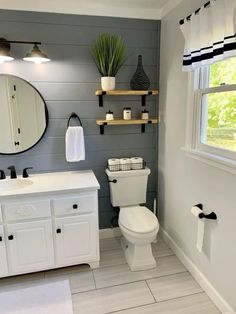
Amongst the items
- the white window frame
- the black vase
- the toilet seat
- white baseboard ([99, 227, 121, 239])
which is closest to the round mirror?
the black vase

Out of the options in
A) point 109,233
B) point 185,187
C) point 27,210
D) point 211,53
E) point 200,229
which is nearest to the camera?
point 211,53

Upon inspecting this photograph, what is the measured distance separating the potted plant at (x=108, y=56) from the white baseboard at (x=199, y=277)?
64.8 inches

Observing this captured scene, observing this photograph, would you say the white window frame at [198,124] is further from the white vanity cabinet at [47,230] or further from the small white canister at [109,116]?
the white vanity cabinet at [47,230]

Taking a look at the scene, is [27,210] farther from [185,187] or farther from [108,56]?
[108,56]

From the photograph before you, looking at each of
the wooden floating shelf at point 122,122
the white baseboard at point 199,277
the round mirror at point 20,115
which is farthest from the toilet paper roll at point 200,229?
Result: the round mirror at point 20,115

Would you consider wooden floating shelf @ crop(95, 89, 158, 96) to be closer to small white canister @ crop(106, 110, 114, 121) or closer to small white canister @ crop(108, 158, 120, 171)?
small white canister @ crop(106, 110, 114, 121)

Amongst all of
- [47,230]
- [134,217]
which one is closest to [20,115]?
[47,230]

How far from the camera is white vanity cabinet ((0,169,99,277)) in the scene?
1953 mm

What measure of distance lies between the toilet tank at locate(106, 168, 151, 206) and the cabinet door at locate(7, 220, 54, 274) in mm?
726

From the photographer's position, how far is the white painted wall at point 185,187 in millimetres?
1652

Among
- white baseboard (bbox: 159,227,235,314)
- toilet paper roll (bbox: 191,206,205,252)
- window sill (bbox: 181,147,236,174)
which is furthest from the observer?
toilet paper roll (bbox: 191,206,205,252)

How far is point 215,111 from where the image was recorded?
182 centimetres

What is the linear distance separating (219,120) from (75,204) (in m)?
1.30

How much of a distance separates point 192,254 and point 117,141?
1277mm
